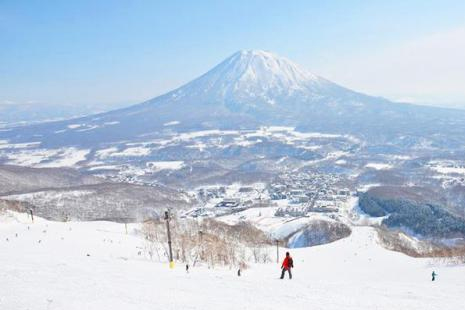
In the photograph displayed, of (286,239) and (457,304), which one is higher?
(457,304)

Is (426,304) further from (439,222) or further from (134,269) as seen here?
(439,222)

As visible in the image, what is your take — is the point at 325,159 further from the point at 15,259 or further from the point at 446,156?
the point at 15,259

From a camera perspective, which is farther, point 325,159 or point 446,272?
point 325,159

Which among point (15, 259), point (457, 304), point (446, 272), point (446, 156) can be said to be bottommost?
point (446, 156)

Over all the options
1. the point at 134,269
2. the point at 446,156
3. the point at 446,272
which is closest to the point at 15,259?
the point at 134,269

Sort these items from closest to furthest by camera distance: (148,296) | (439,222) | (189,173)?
(148,296), (439,222), (189,173)

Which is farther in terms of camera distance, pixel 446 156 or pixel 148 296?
pixel 446 156

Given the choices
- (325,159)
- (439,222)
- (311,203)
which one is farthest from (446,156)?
(439,222)

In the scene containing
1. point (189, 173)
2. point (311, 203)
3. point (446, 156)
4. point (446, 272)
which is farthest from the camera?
point (446, 156)

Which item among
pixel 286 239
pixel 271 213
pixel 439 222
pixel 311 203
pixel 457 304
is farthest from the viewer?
pixel 311 203
